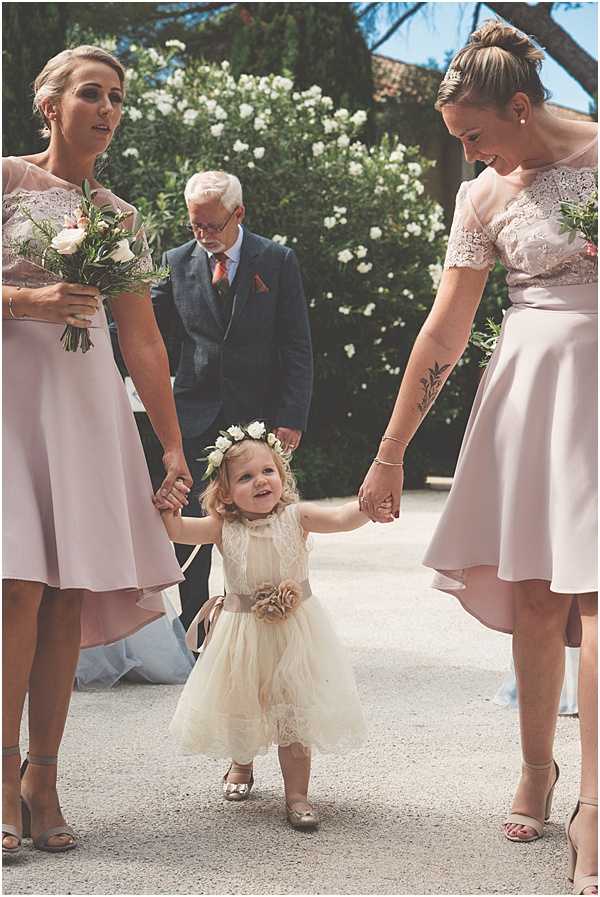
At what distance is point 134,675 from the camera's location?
17.6 feet

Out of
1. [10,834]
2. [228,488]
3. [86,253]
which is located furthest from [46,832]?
[86,253]

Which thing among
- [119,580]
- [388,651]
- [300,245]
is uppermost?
[300,245]

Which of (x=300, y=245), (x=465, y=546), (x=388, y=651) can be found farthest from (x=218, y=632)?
(x=300, y=245)

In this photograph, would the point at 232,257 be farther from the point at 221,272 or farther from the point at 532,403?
the point at 532,403

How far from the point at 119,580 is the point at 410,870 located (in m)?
1.05

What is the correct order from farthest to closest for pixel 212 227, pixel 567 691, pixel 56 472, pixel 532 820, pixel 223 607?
1. pixel 212 227
2. pixel 567 691
3. pixel 223 607
4. pixel 532 820
5. pixel 56 472

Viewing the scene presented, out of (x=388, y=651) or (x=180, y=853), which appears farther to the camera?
(x=388, y=651)

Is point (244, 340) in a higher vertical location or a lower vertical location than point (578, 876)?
higher

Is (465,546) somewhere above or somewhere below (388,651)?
above

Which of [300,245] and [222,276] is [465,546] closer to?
[222,276]

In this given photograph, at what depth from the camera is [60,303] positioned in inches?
124

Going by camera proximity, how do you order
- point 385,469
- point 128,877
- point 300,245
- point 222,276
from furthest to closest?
1. point 300,245
2. point 222,276
3. point 385,469
4. point 128,877
